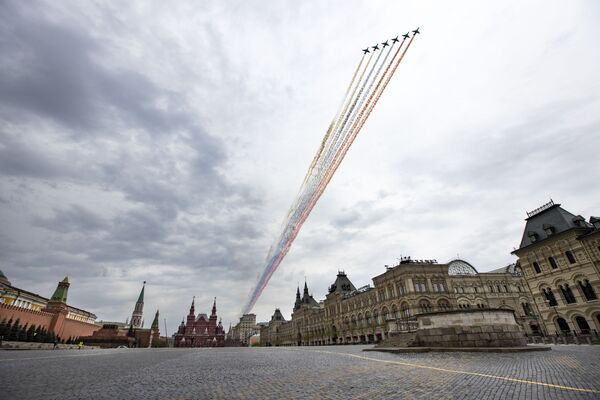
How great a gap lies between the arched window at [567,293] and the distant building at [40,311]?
69.0m

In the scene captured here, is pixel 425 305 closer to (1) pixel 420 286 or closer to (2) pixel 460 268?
(1) pixel 420 286

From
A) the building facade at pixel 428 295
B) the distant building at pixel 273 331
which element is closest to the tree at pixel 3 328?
the building facade at pixel 428 295

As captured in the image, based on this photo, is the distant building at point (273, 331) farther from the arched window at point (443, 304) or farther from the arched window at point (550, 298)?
the arched window at point (550, 298)

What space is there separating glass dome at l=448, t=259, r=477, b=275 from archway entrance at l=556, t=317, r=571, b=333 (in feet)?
54.6

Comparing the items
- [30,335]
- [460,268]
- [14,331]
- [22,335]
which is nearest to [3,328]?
[14,331]

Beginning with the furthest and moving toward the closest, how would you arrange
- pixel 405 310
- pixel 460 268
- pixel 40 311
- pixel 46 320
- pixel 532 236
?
pixel 460 268
pixel 46 320
pixel 40 311
pixel 405 310
pixel 532 236

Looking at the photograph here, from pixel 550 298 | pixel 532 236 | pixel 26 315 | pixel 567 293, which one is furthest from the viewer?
pixel 26 315

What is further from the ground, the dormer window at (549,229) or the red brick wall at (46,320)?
the dormer window at (549,229)

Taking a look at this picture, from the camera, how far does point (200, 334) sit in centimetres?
9819

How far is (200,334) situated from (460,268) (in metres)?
88.2

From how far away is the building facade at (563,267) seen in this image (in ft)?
90.4

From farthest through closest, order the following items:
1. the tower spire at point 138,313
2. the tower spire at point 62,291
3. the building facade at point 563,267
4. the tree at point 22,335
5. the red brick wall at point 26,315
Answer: the tower spire at point 138,313 → the tower spire at point 62,291 → the red brick wall at point 26,315 → the tree at point 22,335 → the building facade at point 563,267

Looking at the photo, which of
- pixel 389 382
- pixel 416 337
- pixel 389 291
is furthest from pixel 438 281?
pixel 389 382

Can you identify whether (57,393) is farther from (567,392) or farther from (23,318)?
(23,318)
